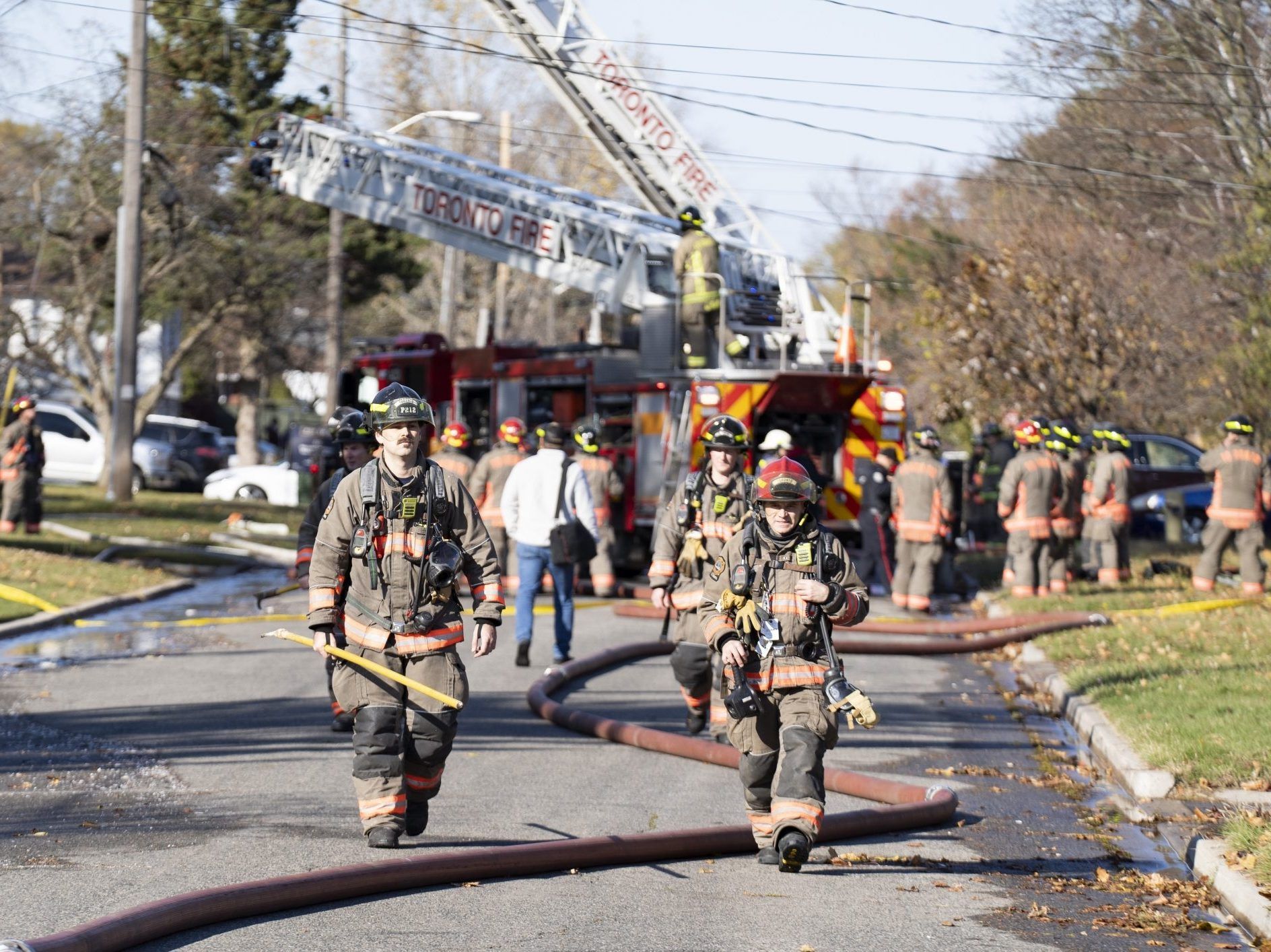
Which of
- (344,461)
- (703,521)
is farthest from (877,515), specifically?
(344,461)

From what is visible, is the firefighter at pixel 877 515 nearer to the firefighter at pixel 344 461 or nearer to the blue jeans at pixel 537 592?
the blue jeans at pixel 537 592

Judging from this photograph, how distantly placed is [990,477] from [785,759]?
14.8 m

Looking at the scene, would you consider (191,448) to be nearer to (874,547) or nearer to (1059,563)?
(874,547)

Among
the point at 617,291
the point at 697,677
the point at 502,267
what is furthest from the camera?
the point at 502,267

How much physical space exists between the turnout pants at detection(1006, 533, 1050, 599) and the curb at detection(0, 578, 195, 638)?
8.56 m

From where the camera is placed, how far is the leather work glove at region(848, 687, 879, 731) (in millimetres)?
6090

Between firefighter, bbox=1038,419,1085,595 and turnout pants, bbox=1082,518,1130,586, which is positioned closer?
firefighter, bbox=1038,419,1085,595

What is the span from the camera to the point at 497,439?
64.5 feet

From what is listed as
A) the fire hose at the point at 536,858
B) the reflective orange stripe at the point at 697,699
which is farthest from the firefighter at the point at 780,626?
the reflective orange stripe at the point at 697,699

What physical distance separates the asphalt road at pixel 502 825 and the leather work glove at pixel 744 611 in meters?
0.95

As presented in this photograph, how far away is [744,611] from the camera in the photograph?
6.48 meters

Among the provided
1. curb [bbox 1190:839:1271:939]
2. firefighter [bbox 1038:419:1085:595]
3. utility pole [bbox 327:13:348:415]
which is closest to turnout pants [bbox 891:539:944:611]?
firefighter [bbox 1038:419:1085:595]

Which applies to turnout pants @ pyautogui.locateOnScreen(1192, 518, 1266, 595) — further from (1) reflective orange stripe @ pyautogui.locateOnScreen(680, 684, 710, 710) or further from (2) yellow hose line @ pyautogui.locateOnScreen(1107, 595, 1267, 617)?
(1) reflective orange stripe @ pyautogui.locateOnScreen(680, 684, 710, 710)

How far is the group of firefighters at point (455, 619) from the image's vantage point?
6.38 m
